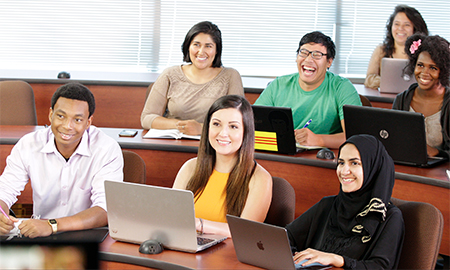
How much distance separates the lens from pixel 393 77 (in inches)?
151

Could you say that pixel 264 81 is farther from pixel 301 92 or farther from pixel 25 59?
pixel 25 59

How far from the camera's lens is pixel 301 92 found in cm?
307

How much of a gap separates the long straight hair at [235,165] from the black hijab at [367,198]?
375mm

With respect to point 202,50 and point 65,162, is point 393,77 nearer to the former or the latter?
point 202,50

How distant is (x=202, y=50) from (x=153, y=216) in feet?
5.88

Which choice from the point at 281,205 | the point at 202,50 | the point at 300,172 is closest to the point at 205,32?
the point at 202,50

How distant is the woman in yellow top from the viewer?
201 cm

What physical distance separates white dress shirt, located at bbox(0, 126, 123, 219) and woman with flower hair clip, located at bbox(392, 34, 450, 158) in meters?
1.57

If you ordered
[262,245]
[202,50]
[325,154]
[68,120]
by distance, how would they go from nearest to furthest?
[262,245] < [68,120] < [325,154] < [202,50]

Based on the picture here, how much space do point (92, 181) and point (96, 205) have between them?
17 centimetres

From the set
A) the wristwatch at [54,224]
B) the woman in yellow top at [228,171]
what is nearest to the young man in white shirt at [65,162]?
the wristwatch at [54,224]

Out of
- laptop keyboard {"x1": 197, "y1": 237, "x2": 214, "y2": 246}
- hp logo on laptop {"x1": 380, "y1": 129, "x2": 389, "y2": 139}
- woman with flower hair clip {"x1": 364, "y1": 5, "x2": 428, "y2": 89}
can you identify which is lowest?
laptop keyboard {"x1": 197, "y1": 237, "x2": 214, "y2": 246}

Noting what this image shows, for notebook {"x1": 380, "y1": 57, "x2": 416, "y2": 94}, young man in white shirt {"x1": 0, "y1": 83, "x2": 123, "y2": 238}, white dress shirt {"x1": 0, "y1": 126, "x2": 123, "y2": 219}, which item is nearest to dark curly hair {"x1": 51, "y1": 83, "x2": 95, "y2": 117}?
young man in white shirt {"x1": 0, "y1": 83, "x2": 123, "y2": 238}

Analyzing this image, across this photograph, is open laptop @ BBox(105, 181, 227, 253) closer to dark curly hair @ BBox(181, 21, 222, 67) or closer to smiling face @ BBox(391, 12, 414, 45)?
dark curly hair @ BBox(181, 21, 222, 67)
